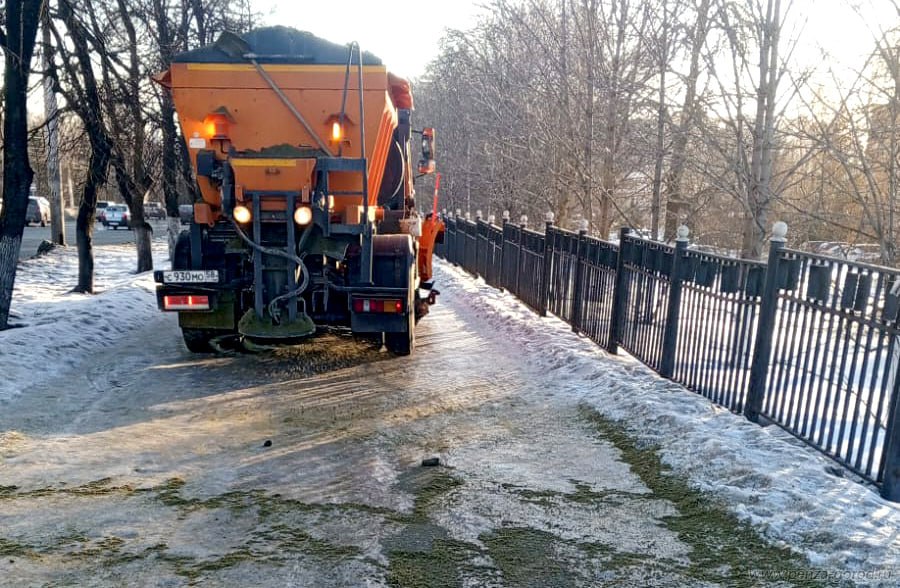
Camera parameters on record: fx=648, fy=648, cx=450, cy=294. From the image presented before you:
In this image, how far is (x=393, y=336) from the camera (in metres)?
7.85

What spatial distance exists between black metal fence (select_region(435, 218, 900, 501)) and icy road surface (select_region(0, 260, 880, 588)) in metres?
1.09

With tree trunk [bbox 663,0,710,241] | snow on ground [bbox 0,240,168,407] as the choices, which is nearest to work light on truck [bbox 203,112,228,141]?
snow on ground [bbox 0,240,168,407]

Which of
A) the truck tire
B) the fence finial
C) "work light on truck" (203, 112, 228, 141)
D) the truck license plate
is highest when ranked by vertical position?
"work light on truck" (203, 112, 228, 141)

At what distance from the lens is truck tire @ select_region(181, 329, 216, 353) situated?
24.9 ft

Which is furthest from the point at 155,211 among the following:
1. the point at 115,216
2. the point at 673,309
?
the point at 673,309

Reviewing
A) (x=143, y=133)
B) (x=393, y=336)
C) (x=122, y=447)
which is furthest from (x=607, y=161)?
(x=122, y=447)

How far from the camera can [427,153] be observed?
9.83 m

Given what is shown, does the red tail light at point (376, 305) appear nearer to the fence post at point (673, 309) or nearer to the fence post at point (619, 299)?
A: the fence post at point (619, 299)

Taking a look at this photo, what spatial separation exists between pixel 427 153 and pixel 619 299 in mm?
3902

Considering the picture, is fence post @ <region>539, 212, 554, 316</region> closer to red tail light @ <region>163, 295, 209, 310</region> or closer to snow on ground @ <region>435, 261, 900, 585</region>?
snow on ground @ <region>435, 261, 900, 585</region>

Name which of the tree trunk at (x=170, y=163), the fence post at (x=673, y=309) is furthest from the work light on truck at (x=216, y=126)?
the tree trunk at (x=170, y=163)

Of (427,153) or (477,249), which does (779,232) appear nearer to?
(427,153)

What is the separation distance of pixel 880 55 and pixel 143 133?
37.6 ft

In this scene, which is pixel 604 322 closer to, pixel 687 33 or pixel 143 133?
pixel 687 33
